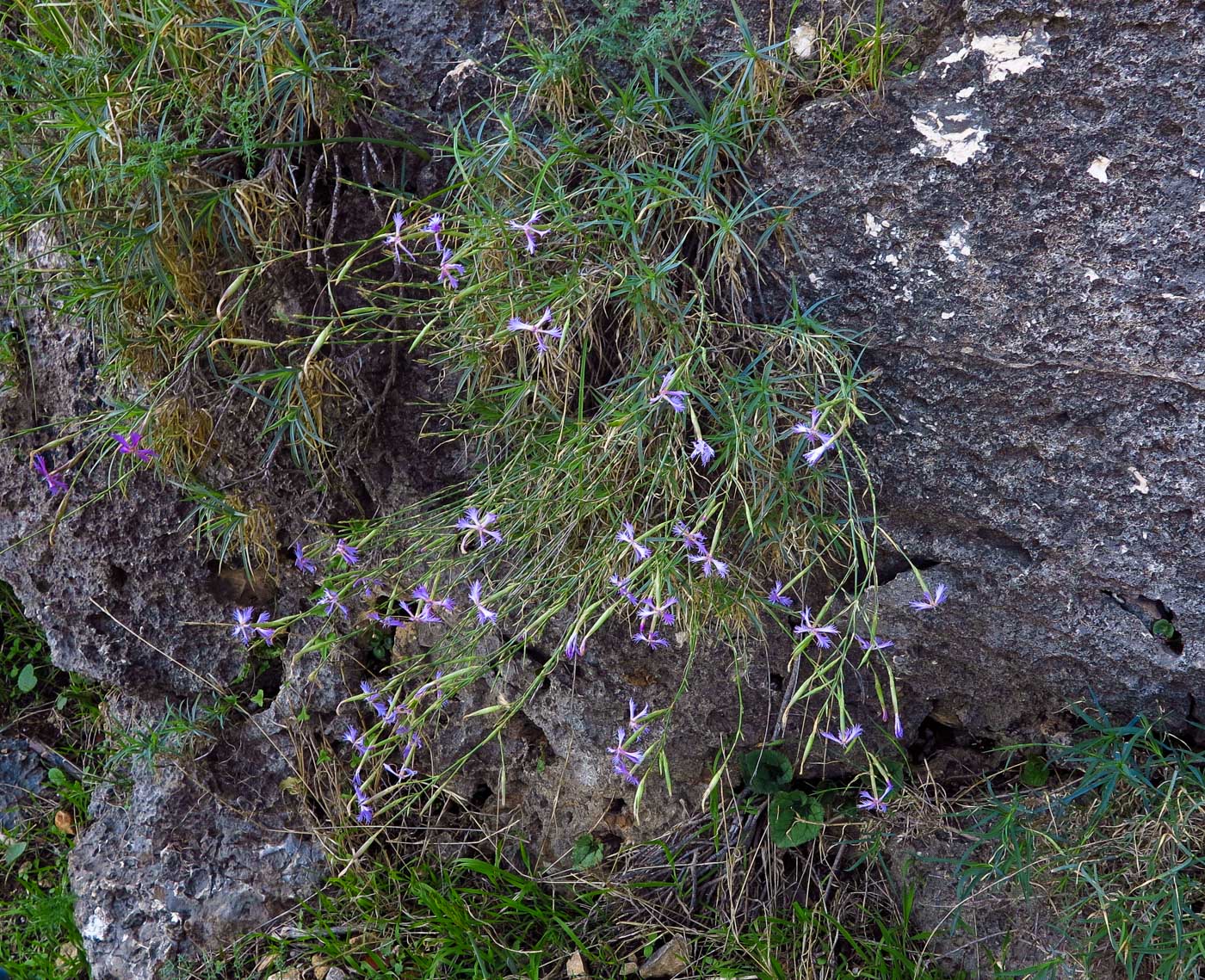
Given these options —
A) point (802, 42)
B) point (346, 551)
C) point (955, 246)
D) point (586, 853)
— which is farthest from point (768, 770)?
point (802, 42)

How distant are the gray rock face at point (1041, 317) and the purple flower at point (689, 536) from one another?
418 mm

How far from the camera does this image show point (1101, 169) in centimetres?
170

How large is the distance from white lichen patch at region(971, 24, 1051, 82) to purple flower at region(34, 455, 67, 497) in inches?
83.7

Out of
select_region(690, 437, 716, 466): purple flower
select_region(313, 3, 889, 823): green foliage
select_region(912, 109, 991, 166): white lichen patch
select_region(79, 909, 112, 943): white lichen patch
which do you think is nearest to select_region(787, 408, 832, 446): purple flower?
select_region(313, 3, 889, 823): green foliage

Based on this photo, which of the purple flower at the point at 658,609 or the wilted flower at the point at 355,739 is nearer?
the purple flower at the point at 658,609

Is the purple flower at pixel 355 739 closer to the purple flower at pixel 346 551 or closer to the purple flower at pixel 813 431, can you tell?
the purple flower at pixel 346 551

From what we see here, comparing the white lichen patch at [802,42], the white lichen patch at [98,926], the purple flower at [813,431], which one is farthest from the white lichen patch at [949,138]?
the white lichen patch at [98,926]

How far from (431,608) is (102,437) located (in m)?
0.87

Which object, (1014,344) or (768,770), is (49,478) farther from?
(1014,344)

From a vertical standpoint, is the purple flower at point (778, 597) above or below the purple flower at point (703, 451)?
below

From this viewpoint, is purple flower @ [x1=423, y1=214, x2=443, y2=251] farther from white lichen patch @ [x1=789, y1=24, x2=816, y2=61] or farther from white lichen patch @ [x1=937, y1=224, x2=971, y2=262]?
white lichen patch @ [x1=937, y1=224, x2=971, y2=262]

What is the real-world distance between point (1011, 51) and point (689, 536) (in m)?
0.98

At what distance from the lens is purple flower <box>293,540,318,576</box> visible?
219cm

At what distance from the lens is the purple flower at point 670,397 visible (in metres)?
1.71
